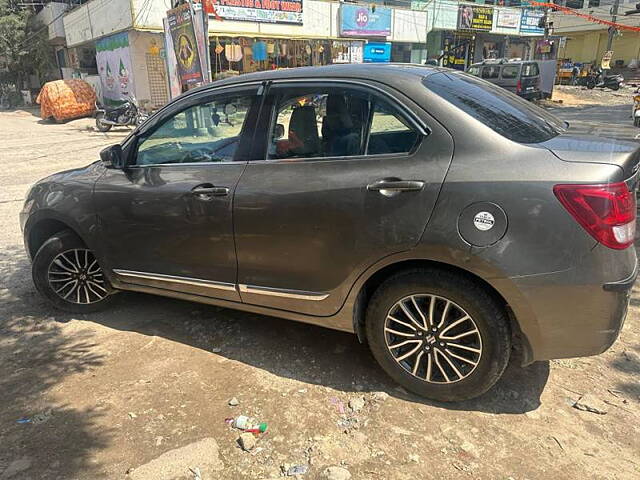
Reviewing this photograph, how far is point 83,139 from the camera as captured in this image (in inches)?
632

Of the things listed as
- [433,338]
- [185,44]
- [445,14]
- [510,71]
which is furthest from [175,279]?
[445,14]

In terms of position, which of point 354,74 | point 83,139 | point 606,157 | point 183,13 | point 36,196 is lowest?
point 83,139

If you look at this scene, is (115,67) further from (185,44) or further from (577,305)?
(577,305)

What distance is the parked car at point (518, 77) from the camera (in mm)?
20375

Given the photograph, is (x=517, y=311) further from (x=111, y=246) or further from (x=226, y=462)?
(x=111, y=246)

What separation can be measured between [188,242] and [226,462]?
1.41 m

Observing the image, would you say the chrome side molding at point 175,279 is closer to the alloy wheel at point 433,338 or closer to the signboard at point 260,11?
the alloy wheel at point 433,338

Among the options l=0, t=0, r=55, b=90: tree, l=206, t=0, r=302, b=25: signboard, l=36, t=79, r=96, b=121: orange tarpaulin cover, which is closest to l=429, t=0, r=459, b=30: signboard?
l=206, t=0, r=302, b=25: signboard

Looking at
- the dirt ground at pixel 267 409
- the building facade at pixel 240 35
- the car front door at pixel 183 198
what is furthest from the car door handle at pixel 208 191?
the building facade at pixel 240 35

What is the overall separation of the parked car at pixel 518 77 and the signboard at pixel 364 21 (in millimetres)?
6357

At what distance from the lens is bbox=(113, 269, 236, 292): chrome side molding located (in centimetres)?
318

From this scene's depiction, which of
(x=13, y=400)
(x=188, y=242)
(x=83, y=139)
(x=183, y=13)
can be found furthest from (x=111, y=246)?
(x=83, y=139)

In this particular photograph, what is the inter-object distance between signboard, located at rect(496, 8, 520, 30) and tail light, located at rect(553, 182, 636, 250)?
34152 millimetres

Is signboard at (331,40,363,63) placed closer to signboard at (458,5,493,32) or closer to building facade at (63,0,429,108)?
building facade at (63,0,429,108)
